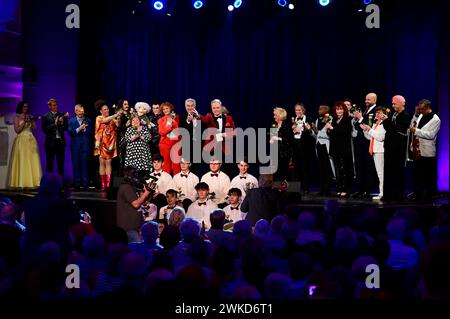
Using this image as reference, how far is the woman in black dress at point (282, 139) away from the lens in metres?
10.3

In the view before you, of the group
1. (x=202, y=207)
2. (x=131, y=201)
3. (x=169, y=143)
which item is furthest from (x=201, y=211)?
(x=169, y=143)

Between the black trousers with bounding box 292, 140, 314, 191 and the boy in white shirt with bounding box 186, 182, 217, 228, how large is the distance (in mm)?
2012

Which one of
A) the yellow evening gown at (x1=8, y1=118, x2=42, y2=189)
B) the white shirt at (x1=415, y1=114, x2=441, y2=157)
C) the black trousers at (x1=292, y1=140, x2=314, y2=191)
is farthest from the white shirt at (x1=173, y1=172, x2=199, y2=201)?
the white shirt at (x1=415, y1=114, x2=441, y2=157)

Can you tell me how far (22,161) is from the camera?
11344 mm

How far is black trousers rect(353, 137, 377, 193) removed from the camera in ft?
31.8

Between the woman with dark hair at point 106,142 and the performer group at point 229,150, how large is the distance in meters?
0.02

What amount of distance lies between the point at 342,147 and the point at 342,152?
7 centimetres

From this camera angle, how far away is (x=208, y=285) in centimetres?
349

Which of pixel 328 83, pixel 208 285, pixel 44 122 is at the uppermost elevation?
A: pixel 328 83

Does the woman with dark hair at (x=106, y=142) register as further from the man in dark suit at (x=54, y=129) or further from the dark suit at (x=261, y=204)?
the dark suit at (x=261, y=204)
